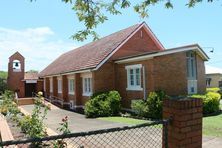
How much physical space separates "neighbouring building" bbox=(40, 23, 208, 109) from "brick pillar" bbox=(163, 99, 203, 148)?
12.8 metres

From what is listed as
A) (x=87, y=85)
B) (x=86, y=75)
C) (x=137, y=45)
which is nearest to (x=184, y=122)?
(x=86, y=75)

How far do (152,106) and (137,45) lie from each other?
9.00 m

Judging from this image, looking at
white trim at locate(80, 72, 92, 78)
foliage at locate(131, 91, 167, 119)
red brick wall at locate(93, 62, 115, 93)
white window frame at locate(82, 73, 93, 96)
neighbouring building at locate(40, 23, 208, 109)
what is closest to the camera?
foliage at locate(131, 91, 167, 119)

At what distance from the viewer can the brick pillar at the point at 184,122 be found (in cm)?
432

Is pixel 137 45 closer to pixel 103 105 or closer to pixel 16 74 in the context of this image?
pixel 103 105

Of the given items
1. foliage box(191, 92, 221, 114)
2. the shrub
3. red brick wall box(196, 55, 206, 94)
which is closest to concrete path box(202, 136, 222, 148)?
the shrub

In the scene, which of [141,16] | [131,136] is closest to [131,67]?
[131,136]

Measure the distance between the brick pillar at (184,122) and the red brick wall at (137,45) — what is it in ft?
57.2

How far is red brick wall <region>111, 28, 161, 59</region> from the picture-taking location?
74.7 ft

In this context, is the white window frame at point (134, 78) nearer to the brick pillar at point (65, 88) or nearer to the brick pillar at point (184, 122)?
the brick pillar at point (65, 88)

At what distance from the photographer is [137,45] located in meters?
24.3

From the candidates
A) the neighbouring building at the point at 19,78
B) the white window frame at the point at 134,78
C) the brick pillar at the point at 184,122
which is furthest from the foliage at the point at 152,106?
the neighbouring building at the point at 19,78

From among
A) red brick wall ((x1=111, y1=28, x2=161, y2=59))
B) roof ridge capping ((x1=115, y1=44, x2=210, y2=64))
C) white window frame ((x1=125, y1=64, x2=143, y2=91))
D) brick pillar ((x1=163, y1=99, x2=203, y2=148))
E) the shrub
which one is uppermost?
red brick wall ((x1=111, y1=28, x2=161, y2=59))

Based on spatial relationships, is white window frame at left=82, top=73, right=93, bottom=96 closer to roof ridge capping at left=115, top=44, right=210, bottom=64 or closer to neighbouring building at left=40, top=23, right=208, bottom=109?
neighbouring building at left=40, top=23, right=208, bottom=109
